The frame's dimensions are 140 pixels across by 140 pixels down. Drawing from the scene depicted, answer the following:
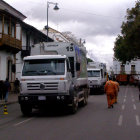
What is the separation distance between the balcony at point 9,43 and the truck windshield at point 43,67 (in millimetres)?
13083

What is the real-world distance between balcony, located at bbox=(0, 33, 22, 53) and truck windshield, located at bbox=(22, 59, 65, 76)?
42.9 ft

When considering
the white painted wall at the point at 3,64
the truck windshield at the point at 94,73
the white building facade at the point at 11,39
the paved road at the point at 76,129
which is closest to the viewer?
the paved road at the point at 76,129

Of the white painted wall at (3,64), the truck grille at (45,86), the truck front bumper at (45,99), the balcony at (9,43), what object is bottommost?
the truck front bumper at (45,99)

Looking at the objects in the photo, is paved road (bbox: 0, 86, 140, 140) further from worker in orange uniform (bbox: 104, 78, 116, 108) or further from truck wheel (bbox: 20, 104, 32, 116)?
worker in orange uniform (bbox: 104, 78, 116, 108)

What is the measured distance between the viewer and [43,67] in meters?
13.4

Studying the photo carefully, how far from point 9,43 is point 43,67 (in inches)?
576

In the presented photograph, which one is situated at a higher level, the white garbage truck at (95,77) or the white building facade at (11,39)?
the white building facade at (11,39)

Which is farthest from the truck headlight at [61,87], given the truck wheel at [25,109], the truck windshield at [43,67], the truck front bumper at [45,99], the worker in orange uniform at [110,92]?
the worker in orange uniform at [110,92]

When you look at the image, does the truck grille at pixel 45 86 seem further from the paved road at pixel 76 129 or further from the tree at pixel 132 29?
the tree at pixel 132 29

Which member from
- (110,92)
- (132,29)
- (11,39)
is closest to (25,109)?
(110,92)

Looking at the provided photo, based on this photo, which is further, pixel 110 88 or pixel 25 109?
pixel 110 88

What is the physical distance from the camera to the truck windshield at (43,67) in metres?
13.2

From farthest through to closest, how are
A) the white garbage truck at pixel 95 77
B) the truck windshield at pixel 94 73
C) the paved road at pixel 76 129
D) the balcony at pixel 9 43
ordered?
1. the truck windshield at pixel 94 73
2. the white garbage truck at pixel 95 77
3. the balcony at pixel 9 43
4. the paved road at pixel 76 129

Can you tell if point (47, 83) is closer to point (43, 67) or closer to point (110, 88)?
point (43, 67)
